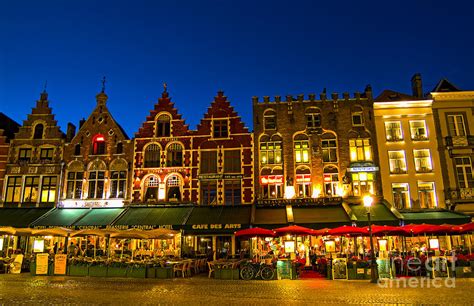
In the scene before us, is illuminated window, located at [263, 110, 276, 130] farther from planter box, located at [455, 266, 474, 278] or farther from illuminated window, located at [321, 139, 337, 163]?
planter box, located at [455, 266, 474, 278]

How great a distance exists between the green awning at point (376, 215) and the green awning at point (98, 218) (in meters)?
16.2

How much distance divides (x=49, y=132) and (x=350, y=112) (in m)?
23.3

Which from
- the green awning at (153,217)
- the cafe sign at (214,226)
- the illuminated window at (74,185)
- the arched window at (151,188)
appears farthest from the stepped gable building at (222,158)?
the illuminated window at (74,185)

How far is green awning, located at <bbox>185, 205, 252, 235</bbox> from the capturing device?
25.1 m

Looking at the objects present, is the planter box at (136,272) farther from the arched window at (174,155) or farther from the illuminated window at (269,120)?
the illuminated window at (269,120)

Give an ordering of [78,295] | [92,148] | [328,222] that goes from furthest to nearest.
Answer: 1. [92,148]
2. [328,222]
3. [78,295]

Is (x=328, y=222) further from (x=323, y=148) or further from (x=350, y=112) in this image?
(x=350, y=112)

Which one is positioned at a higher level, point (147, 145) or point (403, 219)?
point (147, 145)

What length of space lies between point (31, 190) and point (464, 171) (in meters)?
31.8

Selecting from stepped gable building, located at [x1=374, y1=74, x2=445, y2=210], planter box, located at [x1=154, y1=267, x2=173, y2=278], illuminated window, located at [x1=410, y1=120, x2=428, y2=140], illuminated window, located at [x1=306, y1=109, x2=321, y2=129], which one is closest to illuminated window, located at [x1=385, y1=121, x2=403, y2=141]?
stepped gable building, located at [x1=374, y1=74, x2=445, y2=210]

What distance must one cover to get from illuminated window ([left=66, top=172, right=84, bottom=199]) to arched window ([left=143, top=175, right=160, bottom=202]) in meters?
5.13

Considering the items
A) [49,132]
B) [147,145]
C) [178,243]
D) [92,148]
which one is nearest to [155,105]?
[147,145]

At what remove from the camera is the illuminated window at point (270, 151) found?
29.2m

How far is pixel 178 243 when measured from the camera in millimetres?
27047
